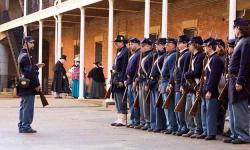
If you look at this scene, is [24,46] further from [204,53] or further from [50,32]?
[50,32]

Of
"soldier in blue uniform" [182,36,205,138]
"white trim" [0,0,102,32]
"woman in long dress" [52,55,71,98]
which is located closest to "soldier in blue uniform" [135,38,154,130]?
"soldier in blue uniform" [182,36,205,138]

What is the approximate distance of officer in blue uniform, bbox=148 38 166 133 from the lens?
11.1 m

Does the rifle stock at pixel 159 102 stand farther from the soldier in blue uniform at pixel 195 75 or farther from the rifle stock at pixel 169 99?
the soldier in blue uniform at pixel 195 75

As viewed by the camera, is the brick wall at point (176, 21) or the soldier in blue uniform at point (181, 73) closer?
the soldier in blue uniform at point (181, 73)

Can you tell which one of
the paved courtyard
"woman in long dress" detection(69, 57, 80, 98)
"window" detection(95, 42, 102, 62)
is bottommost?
the paved courtyard

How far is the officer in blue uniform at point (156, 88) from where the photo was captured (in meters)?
11.1

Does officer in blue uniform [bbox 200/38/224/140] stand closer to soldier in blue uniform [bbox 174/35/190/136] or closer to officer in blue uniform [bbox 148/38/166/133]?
soldier in blue uniform [bbox 174/35/190/136]

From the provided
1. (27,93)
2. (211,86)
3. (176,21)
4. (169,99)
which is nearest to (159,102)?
(169,99)

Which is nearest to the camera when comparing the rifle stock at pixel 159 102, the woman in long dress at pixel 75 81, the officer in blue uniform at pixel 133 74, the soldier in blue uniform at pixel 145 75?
the rifle stock at pixel 159 102

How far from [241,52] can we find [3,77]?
89.4ft

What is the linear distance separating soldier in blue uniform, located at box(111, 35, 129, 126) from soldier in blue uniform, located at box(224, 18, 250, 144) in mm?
3288

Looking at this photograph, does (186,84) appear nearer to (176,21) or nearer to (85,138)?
(85,138)

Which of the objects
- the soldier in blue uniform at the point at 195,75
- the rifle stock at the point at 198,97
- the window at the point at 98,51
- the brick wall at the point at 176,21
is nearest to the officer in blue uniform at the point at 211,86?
the rifle stock at the point at 198,97

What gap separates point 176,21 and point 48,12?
7.07 meters
